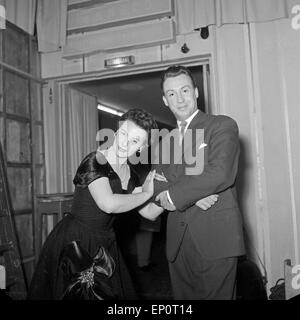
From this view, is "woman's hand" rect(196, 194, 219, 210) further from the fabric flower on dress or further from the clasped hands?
the fabric flower on dress

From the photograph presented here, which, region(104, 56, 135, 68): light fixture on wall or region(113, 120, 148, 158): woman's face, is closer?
region(113, 120, 148, 158): woman's face

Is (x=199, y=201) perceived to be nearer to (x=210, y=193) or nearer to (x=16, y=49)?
(x=210, y=193)

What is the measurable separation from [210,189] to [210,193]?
2 centimetres

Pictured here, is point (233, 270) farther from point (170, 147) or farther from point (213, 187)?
point (170, 147)

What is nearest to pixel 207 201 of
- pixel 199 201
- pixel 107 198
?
pixel 199 201

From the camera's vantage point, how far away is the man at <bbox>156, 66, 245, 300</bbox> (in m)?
1.23

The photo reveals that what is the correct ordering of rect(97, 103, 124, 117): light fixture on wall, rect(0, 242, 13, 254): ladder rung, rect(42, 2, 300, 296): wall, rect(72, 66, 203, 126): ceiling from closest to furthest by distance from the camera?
rect(0, 242, 13, 254): ladder rung, rect(42, 2, 300, 296): wall, rect(72, 66, 203, 126): ceiling, rect(97, 103, 124, 117): light fixture on wall

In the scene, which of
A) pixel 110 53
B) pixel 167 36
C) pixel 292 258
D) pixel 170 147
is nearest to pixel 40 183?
pixel 110 53

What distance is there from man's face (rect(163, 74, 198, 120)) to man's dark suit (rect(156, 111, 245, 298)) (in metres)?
0.09

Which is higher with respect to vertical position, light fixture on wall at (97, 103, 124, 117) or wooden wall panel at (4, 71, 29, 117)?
light fixture on wall at (97, 103, 124, 117)

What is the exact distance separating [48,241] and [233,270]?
752 mm

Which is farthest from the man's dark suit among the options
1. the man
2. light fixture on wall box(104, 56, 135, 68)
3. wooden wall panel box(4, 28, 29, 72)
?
wooden wall panel box(4, 28, 29, 72)
